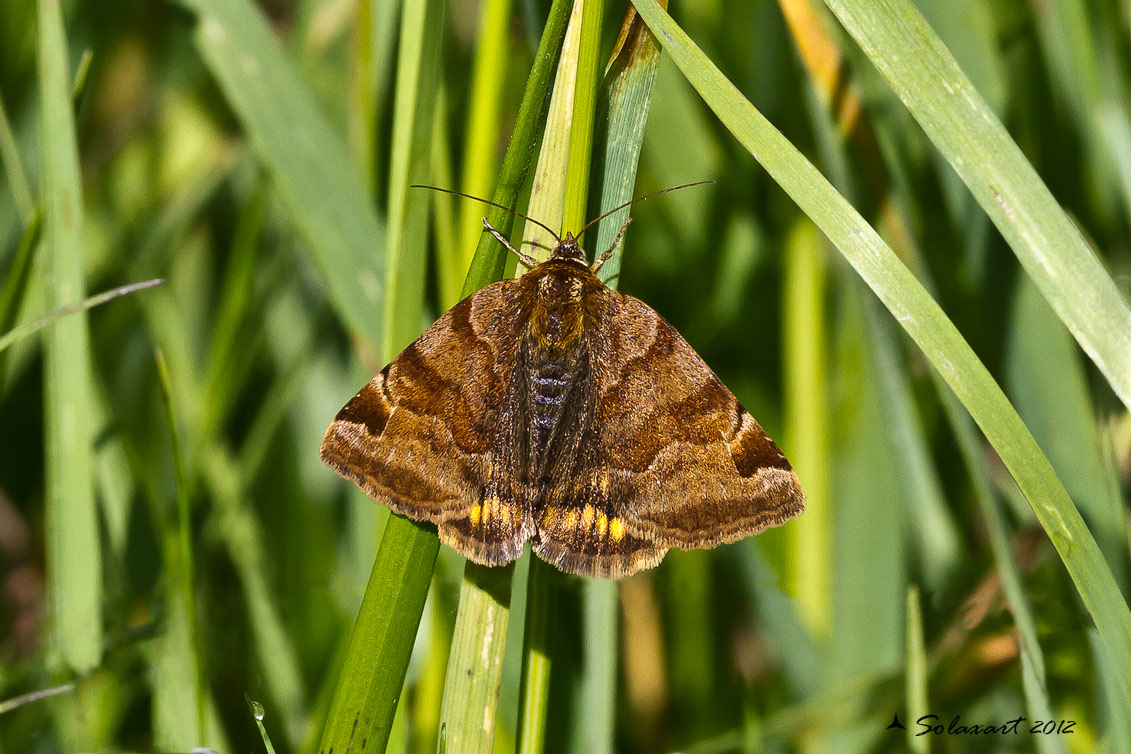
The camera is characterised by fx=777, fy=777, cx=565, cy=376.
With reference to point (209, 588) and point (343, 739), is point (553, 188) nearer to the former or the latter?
point (343, 739)

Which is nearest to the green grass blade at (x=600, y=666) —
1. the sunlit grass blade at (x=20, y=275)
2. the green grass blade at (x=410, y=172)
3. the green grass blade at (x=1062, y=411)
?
the green grass blade at (x=410, y=172)

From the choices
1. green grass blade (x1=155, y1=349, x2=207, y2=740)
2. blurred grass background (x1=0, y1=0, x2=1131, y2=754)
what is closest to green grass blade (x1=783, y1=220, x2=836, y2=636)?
blurred grass background (x1=0, y1=0, x2=1131, y2=754)

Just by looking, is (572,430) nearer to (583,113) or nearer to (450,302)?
(450,302)

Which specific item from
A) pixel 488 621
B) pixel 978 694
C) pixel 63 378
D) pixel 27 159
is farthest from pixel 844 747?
pixel 27 159

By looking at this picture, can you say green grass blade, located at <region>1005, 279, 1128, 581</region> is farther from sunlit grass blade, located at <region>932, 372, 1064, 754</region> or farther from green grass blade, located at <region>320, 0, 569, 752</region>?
green grass blade, located at <region>320, 0, 569, 752</region>

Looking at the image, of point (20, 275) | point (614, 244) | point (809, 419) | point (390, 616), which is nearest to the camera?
point (390, 616)

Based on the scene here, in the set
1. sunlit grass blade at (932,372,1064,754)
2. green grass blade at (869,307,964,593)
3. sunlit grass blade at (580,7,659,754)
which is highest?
sunlit grass blade at (580,7,659,754)
